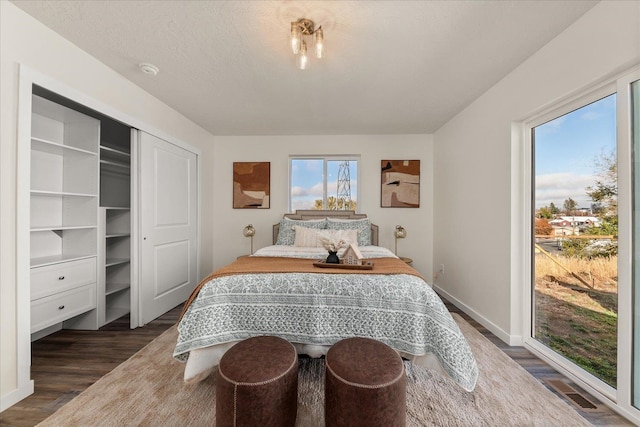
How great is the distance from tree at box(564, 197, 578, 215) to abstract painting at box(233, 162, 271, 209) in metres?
3.41

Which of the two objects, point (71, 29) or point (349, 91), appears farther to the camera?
point (349, 91)

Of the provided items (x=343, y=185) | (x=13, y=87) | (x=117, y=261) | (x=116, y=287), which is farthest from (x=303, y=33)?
(x=116, y=287)

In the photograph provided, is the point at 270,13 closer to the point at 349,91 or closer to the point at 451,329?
the point at 349,91

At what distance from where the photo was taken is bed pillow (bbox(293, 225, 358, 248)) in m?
3.23

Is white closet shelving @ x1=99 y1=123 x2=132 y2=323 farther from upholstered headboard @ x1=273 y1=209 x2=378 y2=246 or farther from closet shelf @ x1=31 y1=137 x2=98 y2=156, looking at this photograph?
upholstered headboard @ x1=273 y1=209 x2=378 y2=246

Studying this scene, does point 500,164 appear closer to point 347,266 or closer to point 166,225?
point 347,266

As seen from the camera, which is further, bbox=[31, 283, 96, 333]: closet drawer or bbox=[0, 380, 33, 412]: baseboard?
bbox=[31, 283, 96, 333]: closet drawer

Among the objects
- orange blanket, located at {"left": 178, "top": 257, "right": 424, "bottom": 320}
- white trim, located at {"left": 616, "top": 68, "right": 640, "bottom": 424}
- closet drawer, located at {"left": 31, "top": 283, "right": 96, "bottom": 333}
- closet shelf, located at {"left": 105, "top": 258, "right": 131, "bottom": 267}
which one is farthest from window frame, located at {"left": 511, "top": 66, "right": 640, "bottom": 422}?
closet shelf, located at {"left": 105, "top": 258, "right": 131, "bottom": 267}

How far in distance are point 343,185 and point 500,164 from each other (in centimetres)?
212

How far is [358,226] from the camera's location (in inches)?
139

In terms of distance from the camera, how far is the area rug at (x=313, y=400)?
144cm

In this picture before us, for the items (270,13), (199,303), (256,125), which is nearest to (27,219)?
(199,303)

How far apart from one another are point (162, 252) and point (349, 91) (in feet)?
8.82

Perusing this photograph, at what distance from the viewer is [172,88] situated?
2.58 metres
